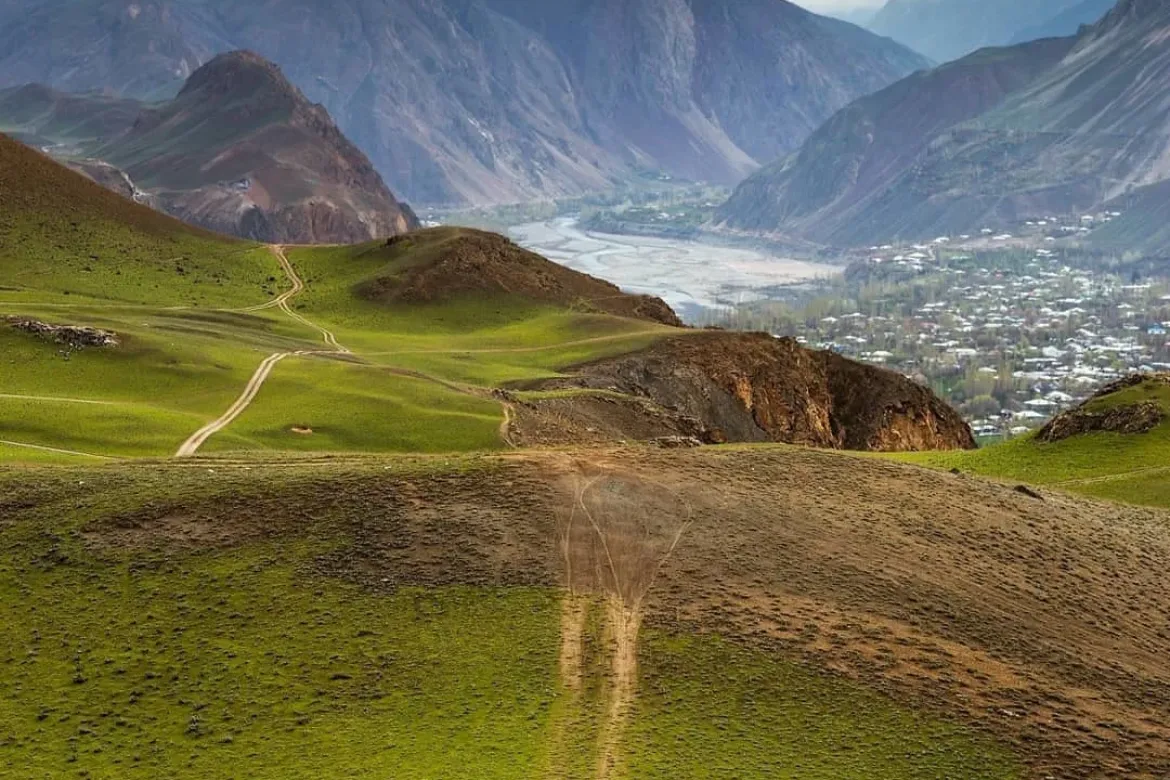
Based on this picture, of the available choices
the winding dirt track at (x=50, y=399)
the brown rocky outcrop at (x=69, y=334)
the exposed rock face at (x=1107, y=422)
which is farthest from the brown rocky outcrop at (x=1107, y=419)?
the brown rocky outcrop at (x=69, y=334)

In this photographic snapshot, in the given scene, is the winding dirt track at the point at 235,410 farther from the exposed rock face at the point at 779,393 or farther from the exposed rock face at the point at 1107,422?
the exposed rock face at the point at 1107,422

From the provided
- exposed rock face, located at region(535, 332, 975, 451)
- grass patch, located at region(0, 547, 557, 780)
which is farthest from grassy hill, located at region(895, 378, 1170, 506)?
grass patch, located at region(0, 547, 557, 780)

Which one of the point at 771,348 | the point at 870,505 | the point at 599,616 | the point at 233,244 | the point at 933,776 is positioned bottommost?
the point at 933,776

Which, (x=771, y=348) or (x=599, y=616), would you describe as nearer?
(x=599, y=616)

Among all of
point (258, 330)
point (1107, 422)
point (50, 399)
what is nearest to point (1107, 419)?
point (1107, 422)

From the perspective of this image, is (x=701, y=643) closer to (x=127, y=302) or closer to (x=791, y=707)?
(x=791, y=707)

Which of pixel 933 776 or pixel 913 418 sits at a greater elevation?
pixel 913 418

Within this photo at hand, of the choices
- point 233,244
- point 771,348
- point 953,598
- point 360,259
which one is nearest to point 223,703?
point 953,598

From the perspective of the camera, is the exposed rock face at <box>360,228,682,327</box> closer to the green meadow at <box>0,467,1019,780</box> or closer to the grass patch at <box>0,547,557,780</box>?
the green meadow at <box>0,467,1019,780</box>
